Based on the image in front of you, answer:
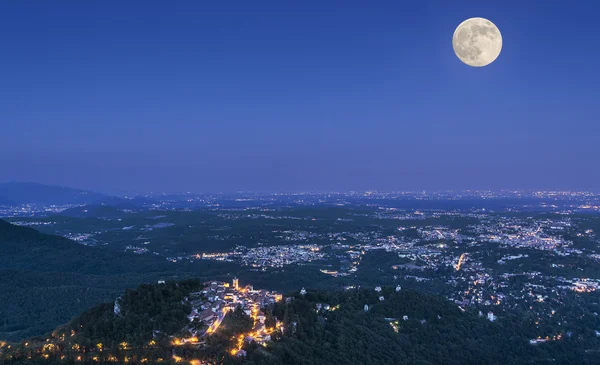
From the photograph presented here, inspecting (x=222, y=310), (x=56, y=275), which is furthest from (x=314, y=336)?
(x=56, y=275)

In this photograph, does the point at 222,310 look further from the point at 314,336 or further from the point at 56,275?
the point at 56,275

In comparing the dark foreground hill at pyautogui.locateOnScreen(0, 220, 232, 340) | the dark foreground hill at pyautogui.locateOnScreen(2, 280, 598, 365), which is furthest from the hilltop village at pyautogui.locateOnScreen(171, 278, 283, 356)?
the dark foreground hill at pyautogui.locateOnScreen(0, 220, 232, 340)

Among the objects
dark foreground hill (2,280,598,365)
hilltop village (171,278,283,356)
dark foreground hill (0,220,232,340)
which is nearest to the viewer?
dark foreground hill (2,280,598,365)

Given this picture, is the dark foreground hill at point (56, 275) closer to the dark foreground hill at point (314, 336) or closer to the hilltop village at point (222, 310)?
the dark foreground hill at point (314, 336)

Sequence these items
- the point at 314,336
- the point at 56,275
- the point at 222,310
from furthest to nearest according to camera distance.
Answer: the point at 56,275 → the point at 222,310 → the point at 314,336

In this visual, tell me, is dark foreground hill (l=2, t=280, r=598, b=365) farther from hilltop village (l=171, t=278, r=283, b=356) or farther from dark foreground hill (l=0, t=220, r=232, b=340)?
dark foreground hill (l=0, t=220, r=232, b=340)

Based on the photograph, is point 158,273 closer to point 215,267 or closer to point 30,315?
point 215,267
